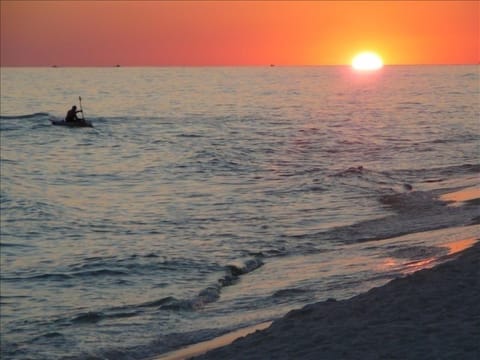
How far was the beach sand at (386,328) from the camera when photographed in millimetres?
7953

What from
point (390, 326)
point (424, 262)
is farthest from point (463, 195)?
point (390, 326)

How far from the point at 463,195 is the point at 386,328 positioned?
1501 cm

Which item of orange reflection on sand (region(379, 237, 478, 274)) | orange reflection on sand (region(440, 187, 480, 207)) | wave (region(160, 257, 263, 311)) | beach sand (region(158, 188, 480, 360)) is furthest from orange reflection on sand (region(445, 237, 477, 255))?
orange reflection on sand (region(440, 187, 480, 207))

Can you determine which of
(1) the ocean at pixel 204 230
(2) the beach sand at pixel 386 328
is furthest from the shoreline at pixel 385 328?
(1) the ocean at pixel 204 230

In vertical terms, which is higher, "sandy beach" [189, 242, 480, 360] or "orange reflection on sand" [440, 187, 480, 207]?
Answer: "orange reflection on sand" [440, 187, 480, 207]

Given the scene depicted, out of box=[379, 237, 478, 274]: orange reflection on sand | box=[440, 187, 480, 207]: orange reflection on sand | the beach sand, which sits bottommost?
the beach sand

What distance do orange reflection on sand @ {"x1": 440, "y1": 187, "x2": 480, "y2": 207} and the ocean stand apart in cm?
49

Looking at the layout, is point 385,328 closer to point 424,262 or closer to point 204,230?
point 424,262

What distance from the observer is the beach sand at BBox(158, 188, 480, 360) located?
7.95 metres

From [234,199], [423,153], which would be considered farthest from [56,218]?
[423,153]

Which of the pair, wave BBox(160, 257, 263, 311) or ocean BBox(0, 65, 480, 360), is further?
wave BBox(160, 257, 263, 311)

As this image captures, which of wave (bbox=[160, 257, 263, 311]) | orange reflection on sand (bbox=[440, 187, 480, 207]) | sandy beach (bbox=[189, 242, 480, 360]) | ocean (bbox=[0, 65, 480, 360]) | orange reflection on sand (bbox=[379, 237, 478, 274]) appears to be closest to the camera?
sandy beach (bbox=[189, 242, 480, 360])

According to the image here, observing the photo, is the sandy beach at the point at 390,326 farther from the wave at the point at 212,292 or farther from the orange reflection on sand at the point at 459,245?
the wave at the point at 212,292

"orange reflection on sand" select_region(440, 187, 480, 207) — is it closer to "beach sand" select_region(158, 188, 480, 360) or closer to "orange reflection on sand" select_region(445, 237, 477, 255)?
"orange reflection on sand" select_region(445, 237, 477, 255)
